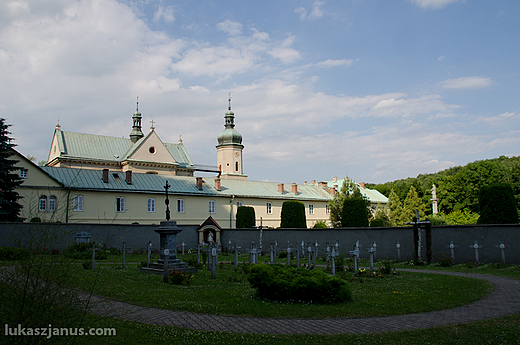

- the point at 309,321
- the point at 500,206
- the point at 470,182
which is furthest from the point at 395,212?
the point at 309,321

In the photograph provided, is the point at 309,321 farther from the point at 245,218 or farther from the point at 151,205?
the point at 151,205

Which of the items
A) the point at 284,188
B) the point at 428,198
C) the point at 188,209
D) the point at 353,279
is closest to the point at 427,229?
the point at 353,279

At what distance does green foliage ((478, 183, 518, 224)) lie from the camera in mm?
21703

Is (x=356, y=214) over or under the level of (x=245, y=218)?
over

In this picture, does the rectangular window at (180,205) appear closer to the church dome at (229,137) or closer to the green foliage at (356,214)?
the green foliage at (356,214)

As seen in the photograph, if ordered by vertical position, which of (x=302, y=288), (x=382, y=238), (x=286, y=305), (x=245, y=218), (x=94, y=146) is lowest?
(x=286, y=305)

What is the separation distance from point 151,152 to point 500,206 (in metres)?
42.7

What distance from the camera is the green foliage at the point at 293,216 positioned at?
116 ft

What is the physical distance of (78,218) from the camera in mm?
34188

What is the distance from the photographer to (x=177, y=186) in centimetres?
4225

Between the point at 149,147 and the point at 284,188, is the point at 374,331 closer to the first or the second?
the point at 284,188

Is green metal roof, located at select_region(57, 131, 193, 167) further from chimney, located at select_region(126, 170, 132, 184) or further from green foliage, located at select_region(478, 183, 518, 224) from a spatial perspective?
green foliage, located at select_region(478, 183, 518, 224)

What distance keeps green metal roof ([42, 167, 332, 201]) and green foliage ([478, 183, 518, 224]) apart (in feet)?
91.3

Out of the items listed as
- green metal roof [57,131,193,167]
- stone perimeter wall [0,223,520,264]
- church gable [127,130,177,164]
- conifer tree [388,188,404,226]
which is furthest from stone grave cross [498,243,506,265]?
green metal roof [57,131,193,167]
